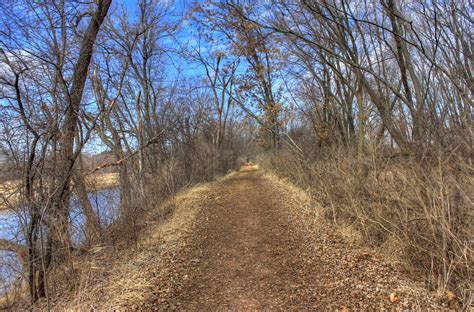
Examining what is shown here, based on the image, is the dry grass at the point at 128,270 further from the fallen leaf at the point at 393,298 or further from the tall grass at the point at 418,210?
the tall grass at the point at 418,210

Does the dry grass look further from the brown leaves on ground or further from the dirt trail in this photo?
the dirt trail

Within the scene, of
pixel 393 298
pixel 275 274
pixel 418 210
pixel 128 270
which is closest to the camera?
pixel 393 298

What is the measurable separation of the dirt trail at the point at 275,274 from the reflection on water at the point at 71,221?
152 centimetres

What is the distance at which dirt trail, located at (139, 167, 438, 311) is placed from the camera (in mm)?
3510

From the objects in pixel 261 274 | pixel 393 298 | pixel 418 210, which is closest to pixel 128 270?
pixel 261 274

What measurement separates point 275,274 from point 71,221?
3.29 m

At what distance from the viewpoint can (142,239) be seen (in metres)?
6.41

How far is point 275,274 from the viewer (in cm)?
432

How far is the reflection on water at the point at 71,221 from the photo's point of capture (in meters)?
3.78

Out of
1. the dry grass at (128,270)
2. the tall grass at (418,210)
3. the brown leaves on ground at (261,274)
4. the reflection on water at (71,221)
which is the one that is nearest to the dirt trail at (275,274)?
the brown leaves on ground at (261,274)

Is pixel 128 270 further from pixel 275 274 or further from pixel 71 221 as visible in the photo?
pixel 275 274

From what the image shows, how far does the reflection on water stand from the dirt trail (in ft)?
4.97

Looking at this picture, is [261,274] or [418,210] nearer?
[418,210]

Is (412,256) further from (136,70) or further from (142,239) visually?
(136,70)
